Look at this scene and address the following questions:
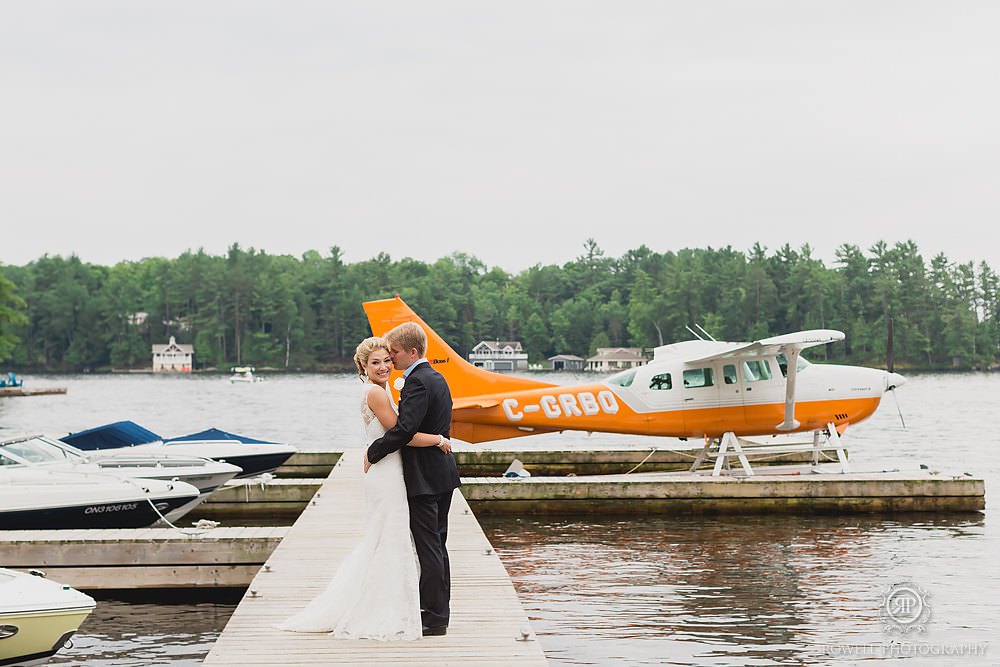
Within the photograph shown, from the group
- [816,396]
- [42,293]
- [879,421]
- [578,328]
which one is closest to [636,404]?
[816,396]

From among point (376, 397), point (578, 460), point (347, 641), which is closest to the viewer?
point (376, 397)

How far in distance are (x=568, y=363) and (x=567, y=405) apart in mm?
132320

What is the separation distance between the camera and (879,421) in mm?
50094

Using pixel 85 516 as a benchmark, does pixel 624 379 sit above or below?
above

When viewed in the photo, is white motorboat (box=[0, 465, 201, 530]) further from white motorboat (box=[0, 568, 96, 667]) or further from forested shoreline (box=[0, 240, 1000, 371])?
forested shoreline (box=[0, 240, 1000, 371])

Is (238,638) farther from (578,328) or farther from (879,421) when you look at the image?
(578,328)

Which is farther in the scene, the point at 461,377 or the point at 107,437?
the point at 461,377

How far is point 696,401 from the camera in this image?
16.6m

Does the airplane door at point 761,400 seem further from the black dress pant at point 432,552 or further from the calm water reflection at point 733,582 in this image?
the black dress pant at point 432,552

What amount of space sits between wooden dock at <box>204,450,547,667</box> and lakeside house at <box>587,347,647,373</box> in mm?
130109

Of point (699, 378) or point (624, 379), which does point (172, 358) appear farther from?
point (699, 378)

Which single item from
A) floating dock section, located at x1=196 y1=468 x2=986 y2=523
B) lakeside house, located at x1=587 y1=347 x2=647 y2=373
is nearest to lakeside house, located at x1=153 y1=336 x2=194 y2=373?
lakeside house, located at x1=587 y1=347 x2=647 y2=373

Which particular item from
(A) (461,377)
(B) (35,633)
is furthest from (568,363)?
(B) (35,633)

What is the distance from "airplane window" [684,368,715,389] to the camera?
16.6 metres
